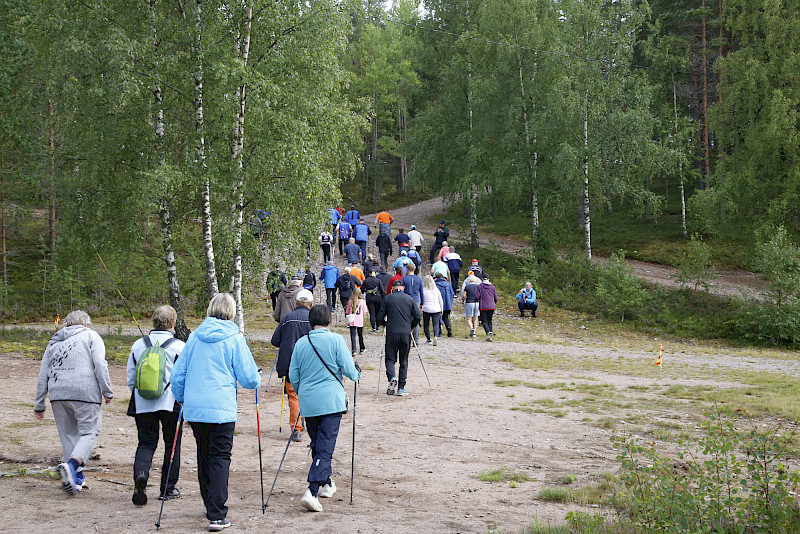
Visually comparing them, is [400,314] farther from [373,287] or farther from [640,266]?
[640,266]

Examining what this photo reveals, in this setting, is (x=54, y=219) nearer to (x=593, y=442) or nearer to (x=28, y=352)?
(x=28, y=352)

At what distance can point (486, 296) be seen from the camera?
64.3 feet

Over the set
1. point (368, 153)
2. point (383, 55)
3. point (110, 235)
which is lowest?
point (110, 235)

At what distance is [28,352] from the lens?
54.3 feet

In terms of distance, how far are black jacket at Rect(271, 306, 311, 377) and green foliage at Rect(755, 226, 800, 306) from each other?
19.4 m

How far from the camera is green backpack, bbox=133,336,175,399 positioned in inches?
260

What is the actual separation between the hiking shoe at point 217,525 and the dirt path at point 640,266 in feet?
72.4

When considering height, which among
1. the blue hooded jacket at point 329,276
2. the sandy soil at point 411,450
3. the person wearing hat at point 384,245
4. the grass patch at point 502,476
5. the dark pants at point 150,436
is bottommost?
the grass patch at point 502,476

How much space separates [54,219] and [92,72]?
14.4 metres

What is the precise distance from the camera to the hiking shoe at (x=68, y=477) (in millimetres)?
6941

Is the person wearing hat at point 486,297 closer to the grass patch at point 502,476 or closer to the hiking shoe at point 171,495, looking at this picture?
the grass patch at point 502,476

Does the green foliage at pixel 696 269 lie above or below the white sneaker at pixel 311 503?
above

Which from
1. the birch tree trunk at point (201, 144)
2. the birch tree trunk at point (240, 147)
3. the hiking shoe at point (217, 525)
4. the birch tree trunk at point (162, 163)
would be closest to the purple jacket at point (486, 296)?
the birch tree trunk at point (240, 147)

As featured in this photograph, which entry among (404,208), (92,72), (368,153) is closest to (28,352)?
(92,72)
